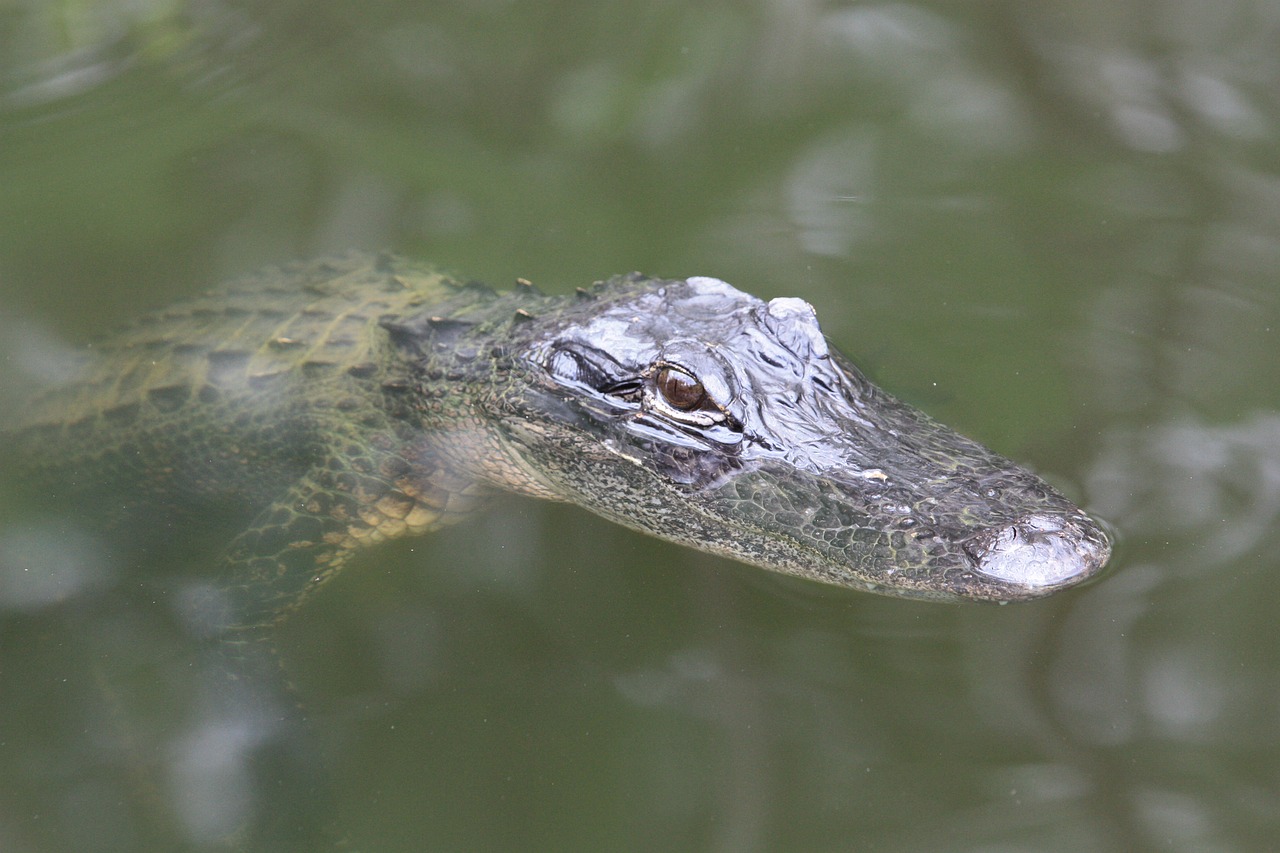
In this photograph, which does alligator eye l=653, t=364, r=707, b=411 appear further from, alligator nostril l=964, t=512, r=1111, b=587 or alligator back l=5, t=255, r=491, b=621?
alligator back l=5, t=255, r=491, b=621

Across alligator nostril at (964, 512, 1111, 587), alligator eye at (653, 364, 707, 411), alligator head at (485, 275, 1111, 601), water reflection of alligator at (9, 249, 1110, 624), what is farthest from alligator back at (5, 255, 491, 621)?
alligator nostril at (964, 512, 1111, 587)

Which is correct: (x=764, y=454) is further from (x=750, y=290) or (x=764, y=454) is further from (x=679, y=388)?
(x=750, y=290)

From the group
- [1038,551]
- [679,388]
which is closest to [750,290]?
[679,388]

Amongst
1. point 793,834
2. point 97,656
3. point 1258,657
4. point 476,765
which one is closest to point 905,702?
point 793,834

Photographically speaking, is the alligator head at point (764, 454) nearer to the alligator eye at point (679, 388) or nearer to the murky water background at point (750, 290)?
the alligator eye at point (679, 388)

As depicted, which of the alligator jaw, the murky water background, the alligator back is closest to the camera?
the alligator jaw

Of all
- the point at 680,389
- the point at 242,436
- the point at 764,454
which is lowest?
the point at 242,436
